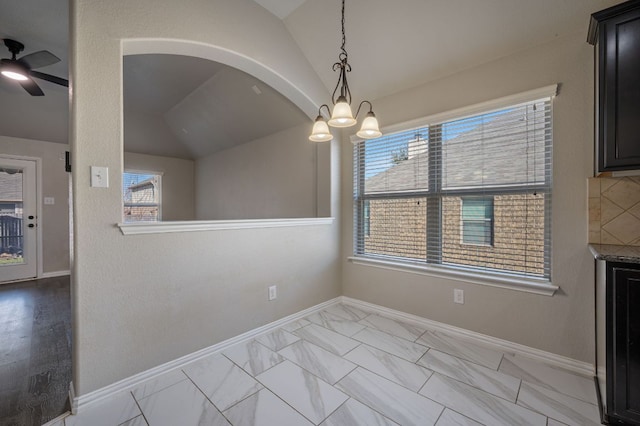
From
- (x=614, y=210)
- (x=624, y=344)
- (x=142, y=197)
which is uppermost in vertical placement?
(x=142, y=197)

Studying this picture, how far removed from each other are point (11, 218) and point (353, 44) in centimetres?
621

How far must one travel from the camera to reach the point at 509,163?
2.27 metres

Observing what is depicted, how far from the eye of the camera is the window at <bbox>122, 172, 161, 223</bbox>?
6.38 metres

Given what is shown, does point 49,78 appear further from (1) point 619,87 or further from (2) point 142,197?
(1) point 619,87

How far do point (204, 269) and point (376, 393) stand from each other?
60.5 inches

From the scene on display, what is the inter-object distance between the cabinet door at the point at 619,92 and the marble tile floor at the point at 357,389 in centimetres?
148

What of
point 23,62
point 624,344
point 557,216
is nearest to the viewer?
point 624,344

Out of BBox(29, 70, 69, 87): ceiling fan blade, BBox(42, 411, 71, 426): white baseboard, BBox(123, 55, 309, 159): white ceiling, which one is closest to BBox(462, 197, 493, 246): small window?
BBox(123, 55, 309, 159): white ceiling

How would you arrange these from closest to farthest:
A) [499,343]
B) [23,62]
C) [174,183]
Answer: [499,343], [23,62], [174,183]

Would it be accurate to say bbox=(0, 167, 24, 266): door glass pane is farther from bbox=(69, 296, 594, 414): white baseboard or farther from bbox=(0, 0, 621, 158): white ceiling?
bbox=(69, 296, 594, 414): white baseboard

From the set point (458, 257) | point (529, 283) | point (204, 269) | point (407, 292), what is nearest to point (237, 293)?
point (204, 269)

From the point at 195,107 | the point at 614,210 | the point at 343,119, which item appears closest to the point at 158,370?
the point at 343,119

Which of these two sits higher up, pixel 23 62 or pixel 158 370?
pixel 23 62

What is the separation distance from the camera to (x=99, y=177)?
1.67m
